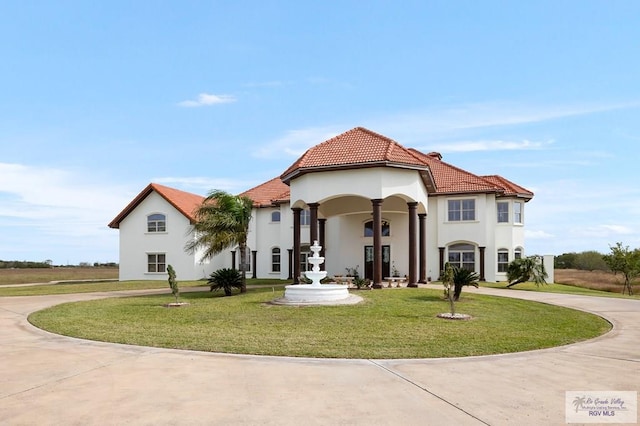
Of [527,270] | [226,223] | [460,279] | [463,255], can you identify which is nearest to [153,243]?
[226,223]

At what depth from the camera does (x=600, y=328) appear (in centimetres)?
1288

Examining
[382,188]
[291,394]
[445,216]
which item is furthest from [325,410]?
[445,216]

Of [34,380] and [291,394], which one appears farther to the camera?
[34,380]

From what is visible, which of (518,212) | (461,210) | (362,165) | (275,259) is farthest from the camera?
(275,259)

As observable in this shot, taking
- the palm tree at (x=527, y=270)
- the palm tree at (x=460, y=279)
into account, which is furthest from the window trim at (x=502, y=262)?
the palm tree at (x=460, y=279)

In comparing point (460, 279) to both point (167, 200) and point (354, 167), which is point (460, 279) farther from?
point (167, 200)

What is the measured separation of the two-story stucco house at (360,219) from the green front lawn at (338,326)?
5.36 meters

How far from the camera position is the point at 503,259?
1225 inches

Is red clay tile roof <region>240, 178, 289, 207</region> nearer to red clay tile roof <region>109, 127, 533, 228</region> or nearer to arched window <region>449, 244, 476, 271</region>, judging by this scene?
red clay tile roof <region>109, 127, 533, 228</region>

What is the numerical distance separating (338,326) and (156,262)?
1075 inches

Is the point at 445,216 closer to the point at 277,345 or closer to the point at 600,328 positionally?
the point at 600,328

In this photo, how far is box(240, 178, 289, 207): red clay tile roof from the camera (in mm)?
36522

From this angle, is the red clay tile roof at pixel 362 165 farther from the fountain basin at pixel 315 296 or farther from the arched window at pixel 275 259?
the fountain basin at pixel 315 296

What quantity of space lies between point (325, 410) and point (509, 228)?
27717 millimetres
